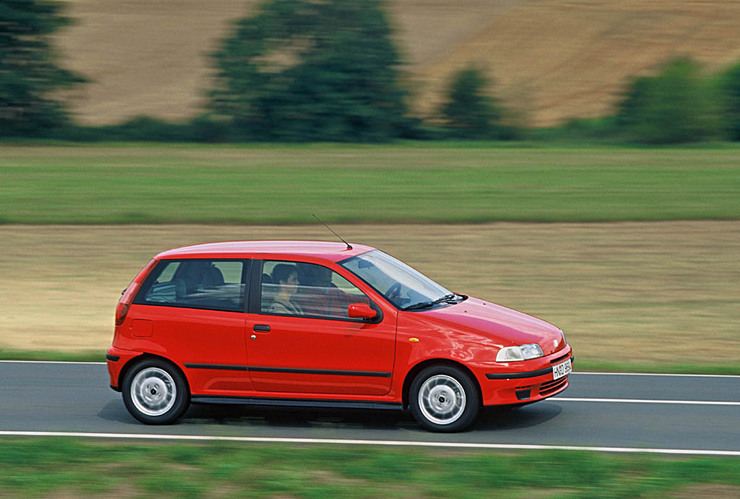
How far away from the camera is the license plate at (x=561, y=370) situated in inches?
404

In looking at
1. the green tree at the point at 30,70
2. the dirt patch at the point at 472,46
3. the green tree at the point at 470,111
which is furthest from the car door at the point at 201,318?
the green tree at the point at 30,70

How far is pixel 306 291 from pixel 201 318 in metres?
0.93

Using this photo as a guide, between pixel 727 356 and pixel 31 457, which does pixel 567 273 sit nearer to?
pixel 727 356

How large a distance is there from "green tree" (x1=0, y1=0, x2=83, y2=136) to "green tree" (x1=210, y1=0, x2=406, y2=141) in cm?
654

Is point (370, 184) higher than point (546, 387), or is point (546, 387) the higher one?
point (370, 184)

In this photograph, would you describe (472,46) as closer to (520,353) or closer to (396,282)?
(396,282)

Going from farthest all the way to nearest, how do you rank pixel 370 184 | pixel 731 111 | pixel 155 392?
pixel 731 111 < pixel 370 184 < pixel 155 392

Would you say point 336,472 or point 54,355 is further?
point 54,355

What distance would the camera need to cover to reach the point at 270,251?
10.7 m

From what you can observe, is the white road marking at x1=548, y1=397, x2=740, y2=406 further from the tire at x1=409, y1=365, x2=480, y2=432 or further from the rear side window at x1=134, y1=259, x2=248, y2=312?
the rear side window at x1=134, y1=259, x2=248, y2=312

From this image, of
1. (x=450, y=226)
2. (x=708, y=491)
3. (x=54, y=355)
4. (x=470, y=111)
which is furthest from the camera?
(x=470, y=111)

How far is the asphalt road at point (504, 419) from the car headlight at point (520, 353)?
0.63m

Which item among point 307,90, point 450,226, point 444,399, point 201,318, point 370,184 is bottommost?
point 444,399

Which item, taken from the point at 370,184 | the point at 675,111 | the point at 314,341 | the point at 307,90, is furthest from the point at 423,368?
the point at 307,90
